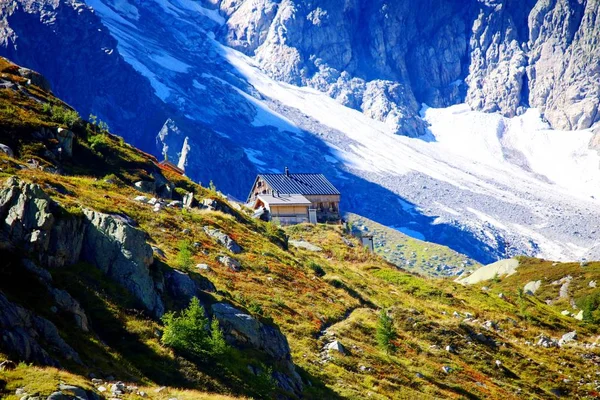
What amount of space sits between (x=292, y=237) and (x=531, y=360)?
40.4m

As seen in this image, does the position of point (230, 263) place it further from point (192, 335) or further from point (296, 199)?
point (296, 199)

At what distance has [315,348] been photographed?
43.6m

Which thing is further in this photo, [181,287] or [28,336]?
[181,287]

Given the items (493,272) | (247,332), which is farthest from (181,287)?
(493,272)

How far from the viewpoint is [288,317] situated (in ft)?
152

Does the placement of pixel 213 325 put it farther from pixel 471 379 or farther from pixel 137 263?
pixel 471 379

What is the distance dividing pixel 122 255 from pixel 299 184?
95.4 metres

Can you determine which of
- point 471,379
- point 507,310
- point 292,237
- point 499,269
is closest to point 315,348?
point 471,379

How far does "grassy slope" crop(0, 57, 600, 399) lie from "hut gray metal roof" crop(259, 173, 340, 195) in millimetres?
41195

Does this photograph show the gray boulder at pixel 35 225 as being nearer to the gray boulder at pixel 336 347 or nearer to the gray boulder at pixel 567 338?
the gray boulder at pixel 336 347

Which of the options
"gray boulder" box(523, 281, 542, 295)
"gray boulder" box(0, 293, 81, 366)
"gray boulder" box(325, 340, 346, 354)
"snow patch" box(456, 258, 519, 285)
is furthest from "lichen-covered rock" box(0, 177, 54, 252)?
"snow patch" box(456, 258, 519, 285)

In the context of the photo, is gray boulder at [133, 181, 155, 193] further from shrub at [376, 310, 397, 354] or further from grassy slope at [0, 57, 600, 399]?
shrub at [376, 310, 397, 354]

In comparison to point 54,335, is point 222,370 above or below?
below

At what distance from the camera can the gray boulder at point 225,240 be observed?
5538 centimetres
